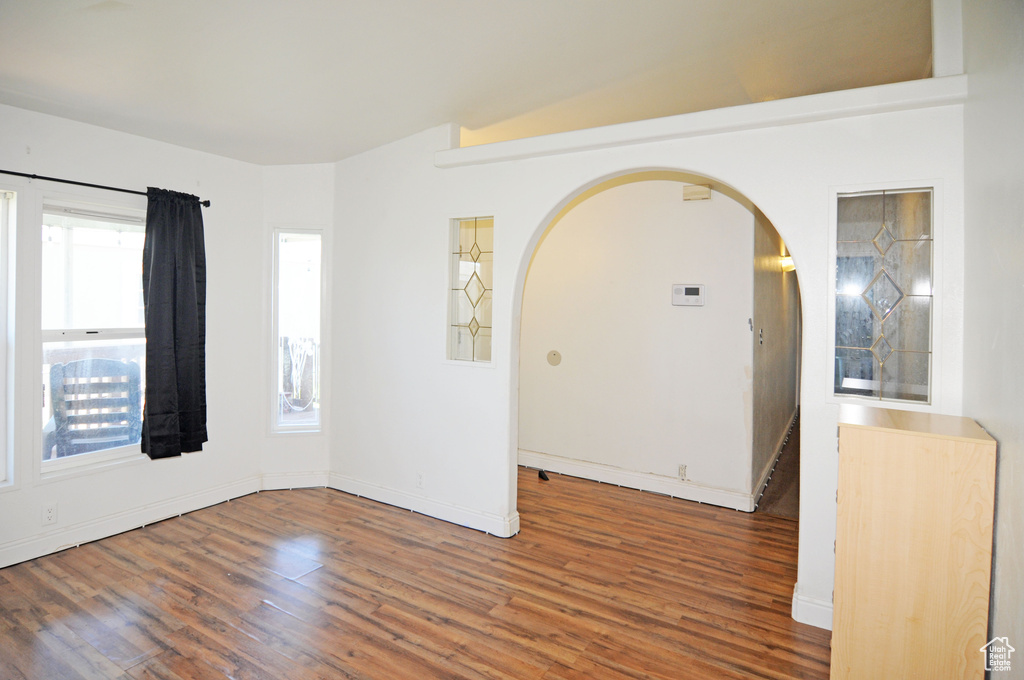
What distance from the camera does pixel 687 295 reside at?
4602mm

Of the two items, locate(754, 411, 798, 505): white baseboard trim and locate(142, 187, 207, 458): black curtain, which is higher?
locate(142, 187, 207, 458): black curtain

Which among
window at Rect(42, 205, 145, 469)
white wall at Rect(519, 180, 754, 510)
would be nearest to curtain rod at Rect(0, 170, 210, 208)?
window at Rect(42, 205, 145, 469)

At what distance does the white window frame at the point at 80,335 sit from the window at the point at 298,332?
1.07 meters

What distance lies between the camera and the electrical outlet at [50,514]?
3.47 m

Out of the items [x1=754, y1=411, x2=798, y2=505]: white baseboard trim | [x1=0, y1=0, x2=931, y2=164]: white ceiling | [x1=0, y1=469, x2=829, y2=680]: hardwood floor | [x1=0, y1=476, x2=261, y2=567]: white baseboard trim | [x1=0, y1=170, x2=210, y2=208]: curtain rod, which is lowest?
[x1=0, y1=469, x2=829, y2=680]: hardwood floor

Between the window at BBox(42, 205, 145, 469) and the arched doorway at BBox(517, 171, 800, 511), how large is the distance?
2956 mm

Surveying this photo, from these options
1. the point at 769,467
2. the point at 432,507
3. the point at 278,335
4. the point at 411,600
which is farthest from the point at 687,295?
the point at 278,335

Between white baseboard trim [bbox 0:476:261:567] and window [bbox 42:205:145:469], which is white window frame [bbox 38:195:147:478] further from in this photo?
white baseboard trim [bbox 0:476:261:567]

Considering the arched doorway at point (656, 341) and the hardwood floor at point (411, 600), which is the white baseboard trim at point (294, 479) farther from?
the arched doorway at point (656, 341)

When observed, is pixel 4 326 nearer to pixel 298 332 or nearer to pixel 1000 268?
pixel 298 332

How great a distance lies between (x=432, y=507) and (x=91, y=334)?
2.69 m

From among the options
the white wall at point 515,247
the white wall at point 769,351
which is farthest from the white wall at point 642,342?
the white wall at point 515,247

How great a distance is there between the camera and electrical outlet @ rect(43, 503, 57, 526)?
347 cm

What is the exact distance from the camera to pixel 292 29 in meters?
2.70
